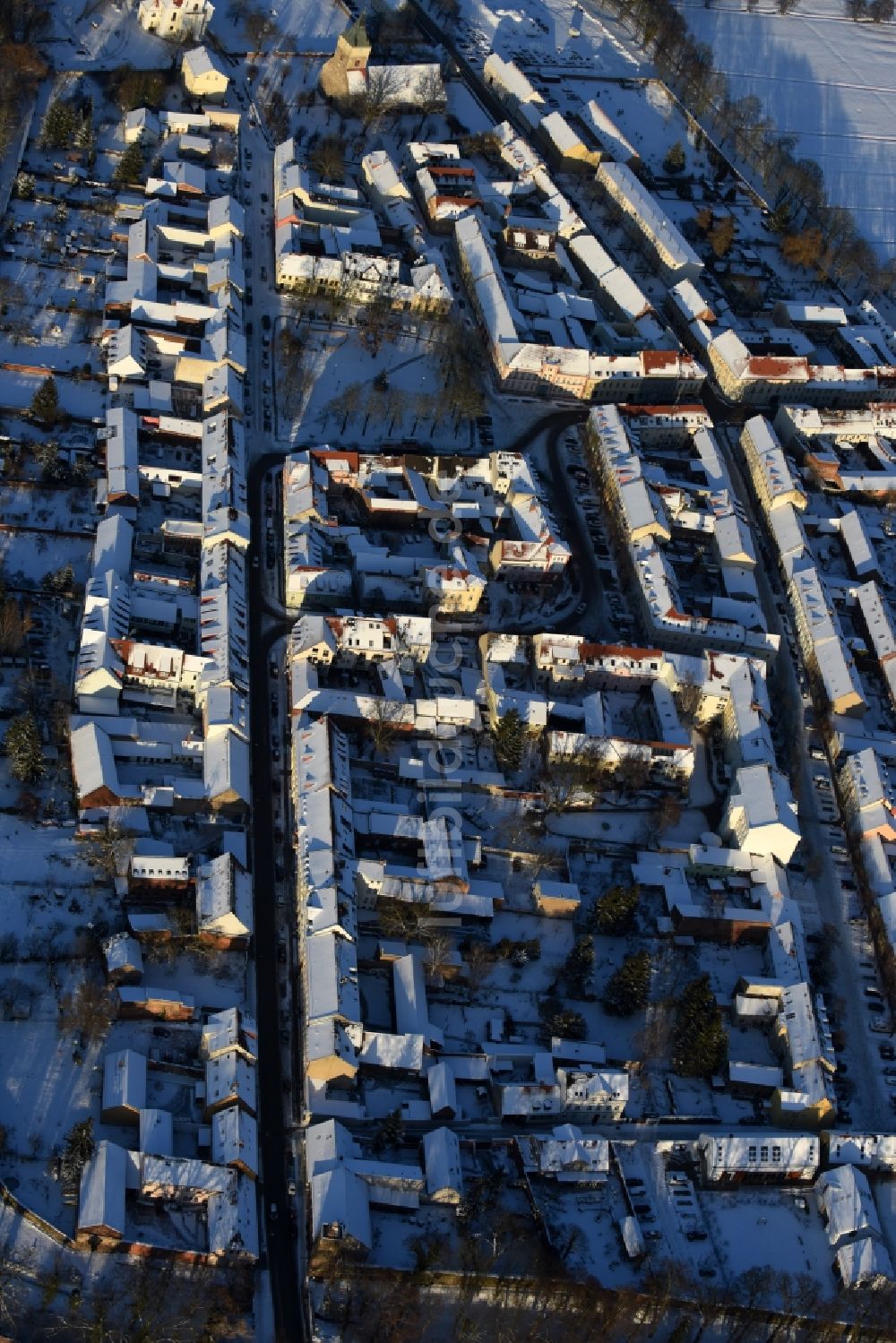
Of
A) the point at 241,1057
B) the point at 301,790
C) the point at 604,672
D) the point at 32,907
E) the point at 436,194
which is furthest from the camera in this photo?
the point at 436,194

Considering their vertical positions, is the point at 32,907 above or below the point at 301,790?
below

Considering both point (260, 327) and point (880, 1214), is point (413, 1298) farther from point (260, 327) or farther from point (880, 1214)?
point (260, 327)

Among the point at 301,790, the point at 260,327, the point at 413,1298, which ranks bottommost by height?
the point at 413,1298

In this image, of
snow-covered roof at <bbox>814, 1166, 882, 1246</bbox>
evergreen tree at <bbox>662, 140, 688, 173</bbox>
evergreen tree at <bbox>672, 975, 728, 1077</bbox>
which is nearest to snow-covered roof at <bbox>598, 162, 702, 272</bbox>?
evergreen tree at <bbox>662, 140, 688, 173</bbox>

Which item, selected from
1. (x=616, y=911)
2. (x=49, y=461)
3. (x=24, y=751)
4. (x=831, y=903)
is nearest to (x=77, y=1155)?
(x=24, y=751)

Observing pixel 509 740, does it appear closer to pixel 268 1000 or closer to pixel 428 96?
pixel 268 1000

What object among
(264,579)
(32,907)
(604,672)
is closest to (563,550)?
(604,672)
